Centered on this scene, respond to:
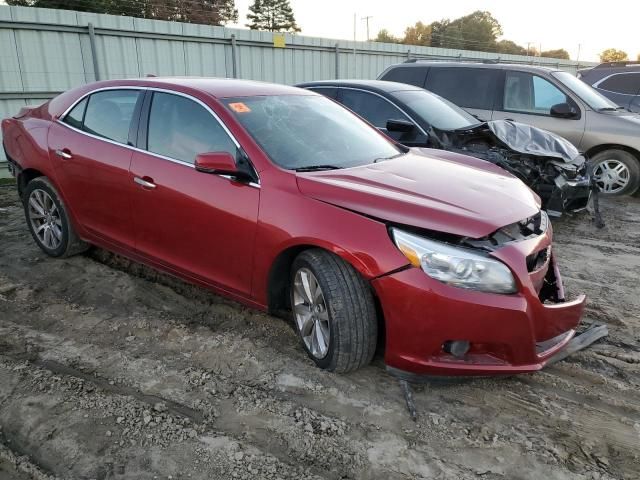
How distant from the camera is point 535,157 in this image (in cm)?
568

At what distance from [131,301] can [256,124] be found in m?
1.70

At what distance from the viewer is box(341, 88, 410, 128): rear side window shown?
6230 mm

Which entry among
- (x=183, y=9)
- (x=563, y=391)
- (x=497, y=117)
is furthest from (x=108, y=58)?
(x=183, y=9)

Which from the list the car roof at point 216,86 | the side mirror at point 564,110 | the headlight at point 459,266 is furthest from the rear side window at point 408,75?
the headlight at point 459,266

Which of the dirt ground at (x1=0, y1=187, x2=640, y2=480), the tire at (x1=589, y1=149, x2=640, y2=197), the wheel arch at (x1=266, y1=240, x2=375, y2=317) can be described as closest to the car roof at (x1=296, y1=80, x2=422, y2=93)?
the tire at (x1=589, y1=149, x2=640, y2=197)

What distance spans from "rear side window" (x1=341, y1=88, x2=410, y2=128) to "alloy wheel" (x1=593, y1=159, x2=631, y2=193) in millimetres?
3318

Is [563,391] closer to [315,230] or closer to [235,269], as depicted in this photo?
[315,230]

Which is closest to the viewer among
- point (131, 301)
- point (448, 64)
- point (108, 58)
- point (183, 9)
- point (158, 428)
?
point (158, 428)

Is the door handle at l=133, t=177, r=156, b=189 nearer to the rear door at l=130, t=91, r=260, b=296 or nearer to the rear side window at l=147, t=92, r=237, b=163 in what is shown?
the rear door at l=130, t=91, r=260, b=296

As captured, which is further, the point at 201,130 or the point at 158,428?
the point at 201,130

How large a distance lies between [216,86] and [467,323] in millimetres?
2437

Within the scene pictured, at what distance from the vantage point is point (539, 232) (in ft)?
9.76

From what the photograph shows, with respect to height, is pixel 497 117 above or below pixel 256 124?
below

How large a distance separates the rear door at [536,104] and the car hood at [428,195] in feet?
14.9
